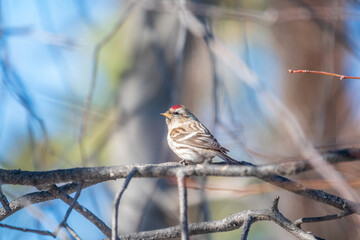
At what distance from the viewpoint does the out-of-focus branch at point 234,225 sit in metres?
1.90

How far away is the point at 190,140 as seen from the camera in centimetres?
324

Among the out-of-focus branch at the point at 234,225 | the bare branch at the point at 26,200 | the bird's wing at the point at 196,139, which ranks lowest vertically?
the out-of-focus branch at the point at 234,225

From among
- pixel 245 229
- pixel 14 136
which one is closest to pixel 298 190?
pixel 245 229

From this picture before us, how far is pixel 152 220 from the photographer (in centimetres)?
445

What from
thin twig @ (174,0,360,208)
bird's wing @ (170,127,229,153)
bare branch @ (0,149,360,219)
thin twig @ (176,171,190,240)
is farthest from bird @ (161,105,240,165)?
thin twig @ (176,171,190,240)

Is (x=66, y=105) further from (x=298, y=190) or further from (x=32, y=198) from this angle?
(x=298, y=190)

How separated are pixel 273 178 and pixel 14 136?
189 inches

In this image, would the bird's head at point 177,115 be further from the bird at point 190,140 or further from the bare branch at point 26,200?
the bare branch at point 26,200

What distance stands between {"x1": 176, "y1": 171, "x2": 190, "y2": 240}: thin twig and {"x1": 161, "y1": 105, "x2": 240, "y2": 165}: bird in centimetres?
121

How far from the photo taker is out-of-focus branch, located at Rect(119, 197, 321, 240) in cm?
190

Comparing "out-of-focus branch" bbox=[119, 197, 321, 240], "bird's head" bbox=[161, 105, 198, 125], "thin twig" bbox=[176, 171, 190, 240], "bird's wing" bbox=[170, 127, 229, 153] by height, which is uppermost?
"bird's head" bbox=[161, 105, 198, 125]

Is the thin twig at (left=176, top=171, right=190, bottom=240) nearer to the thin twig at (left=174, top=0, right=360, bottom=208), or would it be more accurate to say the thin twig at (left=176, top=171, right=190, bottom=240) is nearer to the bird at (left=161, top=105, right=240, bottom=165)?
the thin twig at (left=174, top=0, right=360, bottom=208)

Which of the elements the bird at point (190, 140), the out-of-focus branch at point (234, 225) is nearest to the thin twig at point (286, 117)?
the out-of-focus branch at point (234, 225)

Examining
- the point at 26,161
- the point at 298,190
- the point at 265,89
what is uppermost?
the point at 26,161
